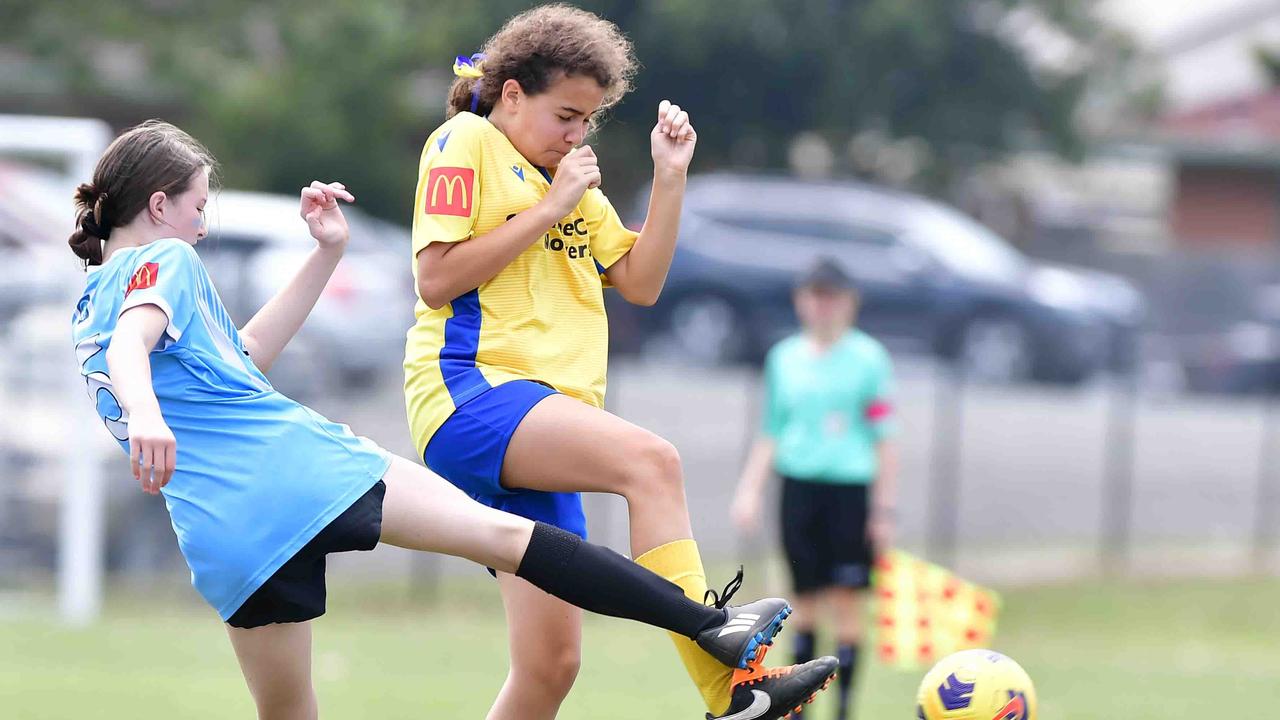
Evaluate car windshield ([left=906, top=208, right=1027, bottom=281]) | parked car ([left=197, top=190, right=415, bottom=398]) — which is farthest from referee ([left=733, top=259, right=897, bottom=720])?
car windshield ([left=906, top=208, right=1027, bottom=281])

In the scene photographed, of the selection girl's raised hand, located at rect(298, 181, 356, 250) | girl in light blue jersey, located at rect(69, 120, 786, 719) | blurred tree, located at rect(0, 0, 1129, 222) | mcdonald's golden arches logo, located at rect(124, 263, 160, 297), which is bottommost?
girl in light blue jersey, located at rect(69, 120, 786, 719)

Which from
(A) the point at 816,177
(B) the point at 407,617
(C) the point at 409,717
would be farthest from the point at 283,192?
(C) the point at 409,717

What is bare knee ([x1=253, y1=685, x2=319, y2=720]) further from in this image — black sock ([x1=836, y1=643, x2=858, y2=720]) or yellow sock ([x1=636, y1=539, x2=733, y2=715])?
black sock ([x1=836, y1=643, x2=858, y2=720])

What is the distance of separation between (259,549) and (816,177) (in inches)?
853

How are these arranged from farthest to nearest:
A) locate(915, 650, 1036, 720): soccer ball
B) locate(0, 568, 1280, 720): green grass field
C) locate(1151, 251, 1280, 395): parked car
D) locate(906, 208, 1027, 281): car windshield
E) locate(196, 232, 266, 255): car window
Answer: locate(1151, 251, 1280, 395): parked car < locate(906, 208, 1027, 281): car windshield < locate(196, 232, 266, 255): car window < locate(0, 568, 1280, 720): green grass field < locate(915, 650, 1036, 720): soccer ball

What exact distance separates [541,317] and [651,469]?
19.3 inches

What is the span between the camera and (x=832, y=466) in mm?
8047

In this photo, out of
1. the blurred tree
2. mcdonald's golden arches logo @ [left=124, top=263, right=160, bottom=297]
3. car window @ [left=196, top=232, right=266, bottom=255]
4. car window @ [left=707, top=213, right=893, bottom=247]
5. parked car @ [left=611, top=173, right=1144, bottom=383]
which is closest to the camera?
mcdonald's golden arches logo @ [left=124, top=263, right=160, bottom=297]

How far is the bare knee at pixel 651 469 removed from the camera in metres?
3.70

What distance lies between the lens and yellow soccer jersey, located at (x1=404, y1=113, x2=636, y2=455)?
3.81m

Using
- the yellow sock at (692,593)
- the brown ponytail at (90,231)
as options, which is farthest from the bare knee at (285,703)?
the brown ponytail at (90,231)

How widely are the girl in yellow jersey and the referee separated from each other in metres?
4.11

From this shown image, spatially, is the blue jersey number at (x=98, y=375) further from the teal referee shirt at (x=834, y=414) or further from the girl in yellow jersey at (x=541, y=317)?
the teal referee shirt at (x=834, y=414)

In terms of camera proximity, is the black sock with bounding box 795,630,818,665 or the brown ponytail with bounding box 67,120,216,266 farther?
the black sock with bounding box 795,630,818,665
